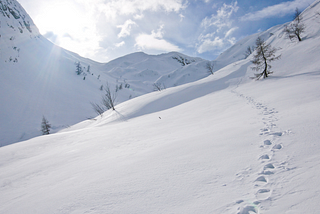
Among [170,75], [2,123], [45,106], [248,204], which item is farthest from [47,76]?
[170,75]

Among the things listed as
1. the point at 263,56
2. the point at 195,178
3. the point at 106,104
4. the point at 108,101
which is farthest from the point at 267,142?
the point at 108,101

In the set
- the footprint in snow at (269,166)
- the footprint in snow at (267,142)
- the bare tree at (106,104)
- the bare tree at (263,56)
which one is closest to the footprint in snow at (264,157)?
the footprint in snow at (269,166)

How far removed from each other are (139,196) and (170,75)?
67177 millimetres

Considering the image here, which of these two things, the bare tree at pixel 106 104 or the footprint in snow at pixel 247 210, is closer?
the footprint in snow at pixel 247 210

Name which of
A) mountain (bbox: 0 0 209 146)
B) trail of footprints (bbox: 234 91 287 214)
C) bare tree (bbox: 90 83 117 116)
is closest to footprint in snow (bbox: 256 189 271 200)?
trail of footprints (bbox: 234 91 287 214)

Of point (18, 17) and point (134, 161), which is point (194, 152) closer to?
point (134, 161)

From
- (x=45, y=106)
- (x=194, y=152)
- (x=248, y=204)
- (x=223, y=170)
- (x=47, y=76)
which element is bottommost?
(x=248, y=204)

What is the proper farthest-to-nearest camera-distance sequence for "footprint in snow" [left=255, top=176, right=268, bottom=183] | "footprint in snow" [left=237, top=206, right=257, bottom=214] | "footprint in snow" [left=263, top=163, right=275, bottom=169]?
"footprint in snow" [left=263, top=163, right=275, bottom=169]
"footprint in snow" [left=255, top=176, right=268, bottom=183]
"footprint in snow" [left=237, top=206, right=257, bottom=214]

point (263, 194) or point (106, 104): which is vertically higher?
point (106, 104)

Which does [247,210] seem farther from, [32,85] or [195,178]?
[32,85]

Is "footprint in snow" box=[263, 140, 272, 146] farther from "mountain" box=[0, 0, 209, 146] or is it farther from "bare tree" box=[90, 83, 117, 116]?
"mountain" box=[0, 0, 209, 146]

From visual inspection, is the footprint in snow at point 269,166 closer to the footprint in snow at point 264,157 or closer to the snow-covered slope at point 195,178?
the snow-covered slope at point 195,178

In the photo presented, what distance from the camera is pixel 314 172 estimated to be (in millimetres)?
1766

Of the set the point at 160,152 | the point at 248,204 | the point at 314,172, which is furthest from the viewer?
the point at 160,152
